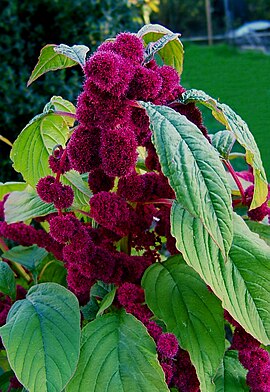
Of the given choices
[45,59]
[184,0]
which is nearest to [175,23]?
[184,0]

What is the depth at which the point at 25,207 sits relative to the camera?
852 mm

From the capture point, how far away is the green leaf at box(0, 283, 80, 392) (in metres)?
0.64

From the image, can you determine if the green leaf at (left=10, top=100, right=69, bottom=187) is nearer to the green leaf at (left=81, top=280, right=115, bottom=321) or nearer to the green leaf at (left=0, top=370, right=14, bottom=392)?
the green leaf at (left=81, top=280, right=115, bottom=321)

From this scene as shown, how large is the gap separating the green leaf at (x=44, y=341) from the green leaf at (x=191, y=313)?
95 mm

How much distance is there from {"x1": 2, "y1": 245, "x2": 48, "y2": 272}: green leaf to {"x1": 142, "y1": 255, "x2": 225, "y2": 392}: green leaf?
0.82 ft

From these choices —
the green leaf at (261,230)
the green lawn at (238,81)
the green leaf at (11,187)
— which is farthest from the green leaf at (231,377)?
the green lawn at (238,81)

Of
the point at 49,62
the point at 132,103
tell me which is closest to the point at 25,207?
the point at 49,62

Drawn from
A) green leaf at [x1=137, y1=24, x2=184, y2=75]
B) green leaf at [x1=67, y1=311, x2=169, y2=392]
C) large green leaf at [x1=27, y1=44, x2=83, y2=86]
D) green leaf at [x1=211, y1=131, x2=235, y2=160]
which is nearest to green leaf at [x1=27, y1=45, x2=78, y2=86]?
large green leaf at [x1=27, y1=44, x2=83, y2=86]

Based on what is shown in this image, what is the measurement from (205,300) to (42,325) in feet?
0.61

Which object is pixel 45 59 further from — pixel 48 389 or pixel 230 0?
pixel 230 0

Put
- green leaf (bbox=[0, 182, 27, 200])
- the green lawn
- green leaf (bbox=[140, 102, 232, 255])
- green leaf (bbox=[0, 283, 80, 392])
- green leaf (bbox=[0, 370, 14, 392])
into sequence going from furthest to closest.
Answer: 1. the green lawn
2. green leaf (bbox=[0, 182, 27, 200])
3. green leaf (bbox=[0, 370, 14, 392])
4. green leaf (bbox=[0, 283, 80, 392])
5. green leaf (bbox=[140, 102, 232, 255])

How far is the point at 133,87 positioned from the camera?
62cm

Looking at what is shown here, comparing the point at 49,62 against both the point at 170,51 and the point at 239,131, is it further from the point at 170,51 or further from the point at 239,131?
the point at 239,131

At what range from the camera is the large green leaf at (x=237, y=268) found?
0.62m
